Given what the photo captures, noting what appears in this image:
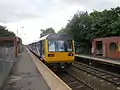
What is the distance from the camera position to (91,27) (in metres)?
58.6

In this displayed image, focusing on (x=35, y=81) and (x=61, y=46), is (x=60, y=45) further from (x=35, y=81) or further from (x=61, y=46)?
(x=35, y=81)

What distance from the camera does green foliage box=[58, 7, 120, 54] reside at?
2095 inches

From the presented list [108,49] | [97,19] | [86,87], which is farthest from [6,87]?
[97,19]

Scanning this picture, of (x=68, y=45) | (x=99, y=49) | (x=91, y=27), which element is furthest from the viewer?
(x=91, y=27)

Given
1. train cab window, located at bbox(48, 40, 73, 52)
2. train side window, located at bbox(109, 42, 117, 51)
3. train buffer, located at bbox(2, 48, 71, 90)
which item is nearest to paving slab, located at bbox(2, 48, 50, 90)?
train buffer, located at bbox(2, 48, 71, 90)

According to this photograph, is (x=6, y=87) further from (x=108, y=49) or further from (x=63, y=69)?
(x=108, y=49)

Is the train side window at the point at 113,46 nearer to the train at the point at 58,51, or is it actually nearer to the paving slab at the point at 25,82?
the train at the point at 58,51

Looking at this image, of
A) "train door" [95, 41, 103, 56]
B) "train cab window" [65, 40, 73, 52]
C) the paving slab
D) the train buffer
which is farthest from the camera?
"train door" [95, 41, 103, 56]

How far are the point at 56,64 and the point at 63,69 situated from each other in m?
1.31

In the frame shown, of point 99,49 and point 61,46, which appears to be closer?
point 61,46

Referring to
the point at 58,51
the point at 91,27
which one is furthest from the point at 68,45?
the point at 91,27

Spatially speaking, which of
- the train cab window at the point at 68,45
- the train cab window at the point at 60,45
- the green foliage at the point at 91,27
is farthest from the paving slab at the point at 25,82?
the green foliage at the point at 91,27

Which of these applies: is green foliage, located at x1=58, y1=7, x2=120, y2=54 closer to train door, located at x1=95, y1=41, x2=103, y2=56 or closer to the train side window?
train door, located at x1=95, y1=41, x2=103, y2=56

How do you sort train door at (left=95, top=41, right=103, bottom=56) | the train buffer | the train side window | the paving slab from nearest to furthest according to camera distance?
1. the train buffer
2. the paving slab
3. the train side window
4. train door at (left=95, top=41, right=103, bottom=56)
